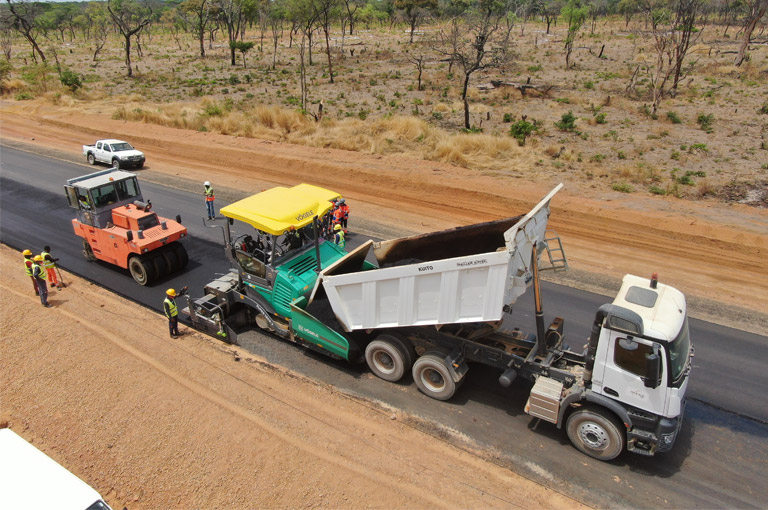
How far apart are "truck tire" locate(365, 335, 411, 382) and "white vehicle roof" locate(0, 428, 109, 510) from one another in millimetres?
4802

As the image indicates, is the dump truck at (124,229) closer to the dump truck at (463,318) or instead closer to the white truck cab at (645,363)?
the dump truck at (463,318)

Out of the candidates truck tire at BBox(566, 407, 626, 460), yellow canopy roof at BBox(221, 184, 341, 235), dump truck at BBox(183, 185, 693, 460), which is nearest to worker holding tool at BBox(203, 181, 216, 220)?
dump truck at BBox(183, 185, 693, 460)

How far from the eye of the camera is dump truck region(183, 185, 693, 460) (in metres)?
7.05

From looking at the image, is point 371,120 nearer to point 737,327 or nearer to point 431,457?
point 737,327

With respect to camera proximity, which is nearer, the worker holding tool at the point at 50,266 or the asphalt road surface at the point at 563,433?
the asphalt road surface at the point at 563,433

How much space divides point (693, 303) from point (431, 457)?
29.7 ft

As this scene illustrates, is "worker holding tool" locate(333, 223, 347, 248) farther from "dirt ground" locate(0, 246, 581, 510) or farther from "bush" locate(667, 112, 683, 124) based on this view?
"bush" locate(667, 112, 683, 124)

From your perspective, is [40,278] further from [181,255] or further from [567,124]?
[567,124]

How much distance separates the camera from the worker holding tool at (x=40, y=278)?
38.4 ft

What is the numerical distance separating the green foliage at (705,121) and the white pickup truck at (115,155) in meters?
30.8

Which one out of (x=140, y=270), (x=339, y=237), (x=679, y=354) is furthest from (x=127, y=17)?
(x=679, y=354)

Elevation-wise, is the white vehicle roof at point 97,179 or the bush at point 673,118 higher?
the bush at point 673,118

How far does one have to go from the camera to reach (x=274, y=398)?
30.0ft

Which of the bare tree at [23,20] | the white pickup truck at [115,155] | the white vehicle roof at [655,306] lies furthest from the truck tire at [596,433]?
the bare tree at [23,20]
